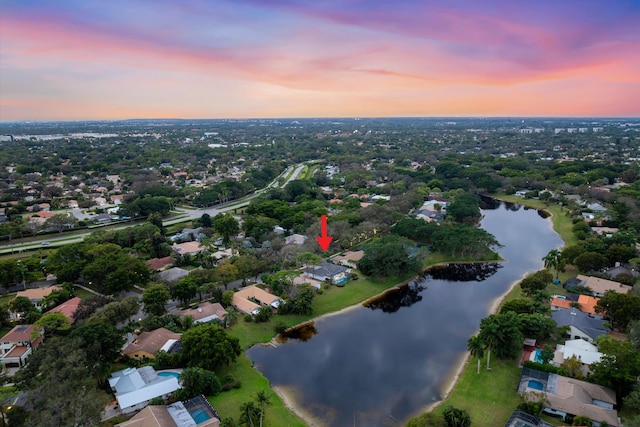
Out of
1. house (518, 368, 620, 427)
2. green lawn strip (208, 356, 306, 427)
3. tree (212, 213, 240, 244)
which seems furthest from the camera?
tree (212, 213, 240, 244)

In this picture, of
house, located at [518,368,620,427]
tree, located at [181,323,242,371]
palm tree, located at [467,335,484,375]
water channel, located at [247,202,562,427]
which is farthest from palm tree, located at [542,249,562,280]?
tree, located at [181,323,242,371]

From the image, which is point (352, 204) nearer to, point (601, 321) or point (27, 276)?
point (601, 321)

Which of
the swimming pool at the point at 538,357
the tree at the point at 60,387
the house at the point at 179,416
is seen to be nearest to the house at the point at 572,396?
the swimming pool at the point at 538,357

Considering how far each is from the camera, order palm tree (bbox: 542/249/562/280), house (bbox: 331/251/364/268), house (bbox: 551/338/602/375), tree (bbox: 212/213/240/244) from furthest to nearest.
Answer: tree (bbox: 212/213/240/244) → house (bbox: 331/251/364/268) → palm tree (bbox: 542/249/562/280) → house (bbox: 551/338/602/375)

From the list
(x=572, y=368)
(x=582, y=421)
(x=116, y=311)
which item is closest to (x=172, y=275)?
(x=116, y=311)

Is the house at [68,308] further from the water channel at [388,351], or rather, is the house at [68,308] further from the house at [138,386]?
the water channel at [388,351]

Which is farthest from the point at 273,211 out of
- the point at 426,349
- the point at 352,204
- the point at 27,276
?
the point at 426,349

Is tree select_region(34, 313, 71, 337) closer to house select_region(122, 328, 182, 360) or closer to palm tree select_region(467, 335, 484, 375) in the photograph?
house select_region(122, 328, 182, 360)
